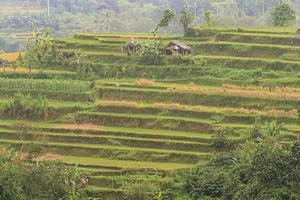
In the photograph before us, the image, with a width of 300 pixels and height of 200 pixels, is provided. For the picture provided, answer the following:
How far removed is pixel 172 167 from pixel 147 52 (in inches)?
458

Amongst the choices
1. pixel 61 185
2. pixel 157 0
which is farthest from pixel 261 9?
pixel 61 185

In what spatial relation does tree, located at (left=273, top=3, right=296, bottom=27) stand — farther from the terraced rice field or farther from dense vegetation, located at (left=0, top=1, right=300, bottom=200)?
the terraced rice field

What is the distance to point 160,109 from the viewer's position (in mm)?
30125

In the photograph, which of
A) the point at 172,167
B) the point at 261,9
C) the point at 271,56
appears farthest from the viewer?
the point at 261,9

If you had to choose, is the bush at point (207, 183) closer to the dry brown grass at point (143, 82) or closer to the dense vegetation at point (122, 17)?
the dry brown grass at point (143, 82)

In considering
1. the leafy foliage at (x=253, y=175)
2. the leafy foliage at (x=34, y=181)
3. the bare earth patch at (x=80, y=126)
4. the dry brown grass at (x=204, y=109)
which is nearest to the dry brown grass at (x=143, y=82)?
the dry brown grass at (x=204, y=109)

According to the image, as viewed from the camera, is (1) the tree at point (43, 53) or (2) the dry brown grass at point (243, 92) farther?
(1) the tree at point (43, 53)

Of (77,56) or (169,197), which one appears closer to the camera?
(169,197)

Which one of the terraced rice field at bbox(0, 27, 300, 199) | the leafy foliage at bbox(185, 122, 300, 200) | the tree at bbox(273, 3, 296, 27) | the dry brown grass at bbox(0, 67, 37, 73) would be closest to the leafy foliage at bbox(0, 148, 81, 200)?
the terraced rice field at bbox(0, 27, 300, 199)

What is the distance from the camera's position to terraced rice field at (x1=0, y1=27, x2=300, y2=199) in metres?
26.7

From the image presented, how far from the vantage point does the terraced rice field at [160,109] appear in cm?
2667

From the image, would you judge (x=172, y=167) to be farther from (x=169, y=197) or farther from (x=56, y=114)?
(x=56, y=114)

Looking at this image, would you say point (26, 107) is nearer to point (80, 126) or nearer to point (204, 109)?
point (80, 126)

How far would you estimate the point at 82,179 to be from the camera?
970 inches
